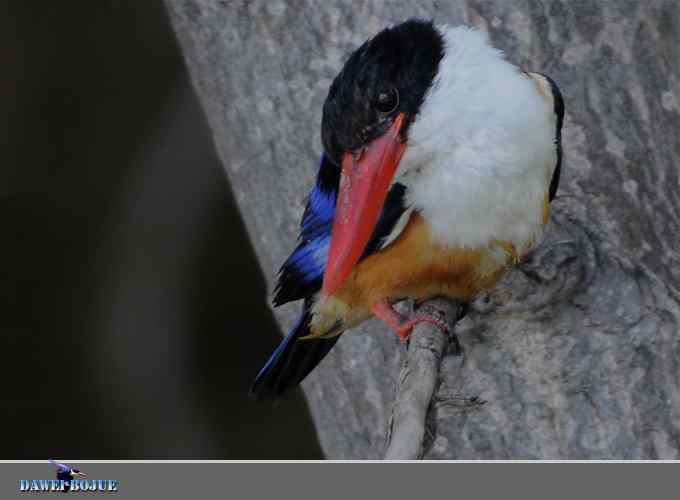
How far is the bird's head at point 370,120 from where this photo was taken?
198cm

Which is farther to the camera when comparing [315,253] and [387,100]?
[315,253]

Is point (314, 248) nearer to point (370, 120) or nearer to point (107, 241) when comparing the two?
point (370, 120)

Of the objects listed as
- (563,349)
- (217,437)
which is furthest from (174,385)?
(563,349)

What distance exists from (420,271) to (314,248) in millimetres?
230

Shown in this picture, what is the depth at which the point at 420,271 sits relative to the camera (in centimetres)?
215

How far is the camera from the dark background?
3.73 meters

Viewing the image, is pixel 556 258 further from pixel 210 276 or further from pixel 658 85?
pixel 210 276

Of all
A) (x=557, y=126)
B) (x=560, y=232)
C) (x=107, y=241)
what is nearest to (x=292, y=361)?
(x=560, y=232)

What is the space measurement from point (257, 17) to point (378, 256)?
2.09 feet

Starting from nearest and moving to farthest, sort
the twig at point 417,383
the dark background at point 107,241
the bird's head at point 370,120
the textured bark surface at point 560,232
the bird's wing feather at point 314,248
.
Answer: the twig at point 417,383
the bird's head at point 370,120
the textured bark surface at point 560,232
the bird's wing feather at point 314,248
the dark background at point 107,241

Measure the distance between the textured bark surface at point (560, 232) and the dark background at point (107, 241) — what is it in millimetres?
1286
